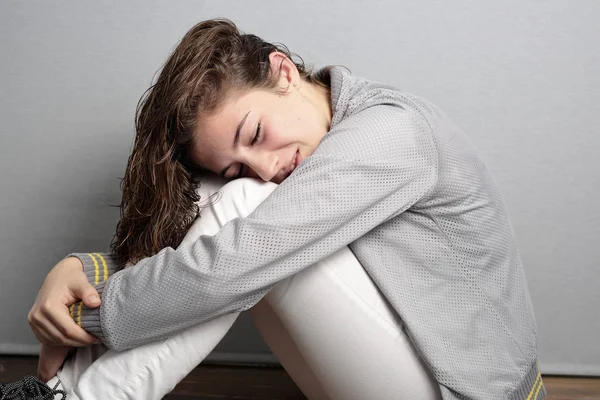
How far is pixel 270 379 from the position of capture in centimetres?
166

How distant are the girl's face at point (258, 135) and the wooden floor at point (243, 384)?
0.63 meters

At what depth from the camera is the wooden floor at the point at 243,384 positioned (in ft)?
5.11

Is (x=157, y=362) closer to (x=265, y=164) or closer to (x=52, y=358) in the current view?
(x=52, y=358)

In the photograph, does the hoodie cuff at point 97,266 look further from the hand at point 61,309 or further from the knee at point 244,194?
the knee at point 244,194

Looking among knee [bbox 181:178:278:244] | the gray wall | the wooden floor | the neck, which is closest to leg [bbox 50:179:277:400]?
knee [bbox 181:178:278:244]

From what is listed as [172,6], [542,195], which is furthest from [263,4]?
[542,195]

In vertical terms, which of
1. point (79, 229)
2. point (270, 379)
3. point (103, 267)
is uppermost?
point (103, 267)

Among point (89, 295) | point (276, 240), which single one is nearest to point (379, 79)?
point (276, 240)

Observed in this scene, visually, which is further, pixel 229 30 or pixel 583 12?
pixel 583 12

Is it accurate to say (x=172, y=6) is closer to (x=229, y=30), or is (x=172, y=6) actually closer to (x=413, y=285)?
(x=229, y=30)

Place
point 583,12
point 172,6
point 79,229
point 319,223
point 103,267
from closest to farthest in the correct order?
point 319,223
point 103,267
point 583,12
point 172,6
point 79,229

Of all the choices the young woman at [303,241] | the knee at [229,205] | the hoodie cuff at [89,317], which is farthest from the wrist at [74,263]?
the knee at [229,205]

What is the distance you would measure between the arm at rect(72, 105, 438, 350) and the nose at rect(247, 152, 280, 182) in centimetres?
14

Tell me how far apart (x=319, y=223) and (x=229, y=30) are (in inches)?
19.3
